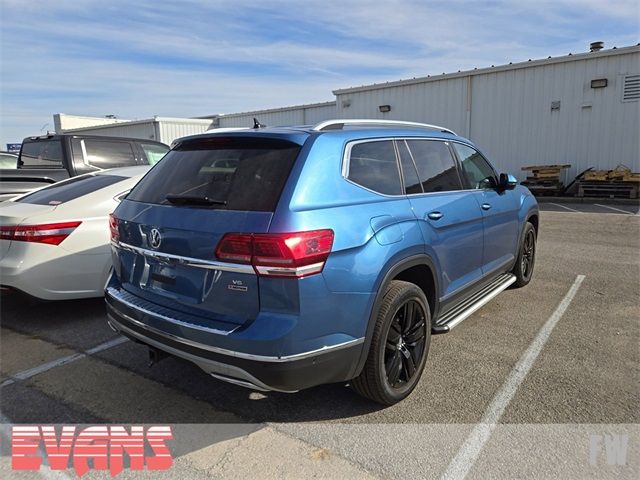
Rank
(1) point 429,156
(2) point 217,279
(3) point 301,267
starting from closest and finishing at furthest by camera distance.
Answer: (3) point 301,267 → (2) point 217,279 → (1) point 429,156

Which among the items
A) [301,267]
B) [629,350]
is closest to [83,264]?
[301,267]

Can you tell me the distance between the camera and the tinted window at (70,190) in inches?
185

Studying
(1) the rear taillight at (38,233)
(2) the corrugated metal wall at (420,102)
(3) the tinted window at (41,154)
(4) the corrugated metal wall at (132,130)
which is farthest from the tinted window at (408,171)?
(4) the corrugated metal wall at (132,130)

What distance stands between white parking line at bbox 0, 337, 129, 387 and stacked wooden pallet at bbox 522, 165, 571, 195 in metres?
14.3

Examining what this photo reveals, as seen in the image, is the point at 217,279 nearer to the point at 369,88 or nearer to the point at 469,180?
the point at 469,180

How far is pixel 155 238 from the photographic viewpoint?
2.84 meters

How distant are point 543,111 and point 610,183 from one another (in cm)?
322

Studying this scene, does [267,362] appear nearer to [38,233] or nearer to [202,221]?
[202,221]

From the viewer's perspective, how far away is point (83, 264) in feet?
14.6

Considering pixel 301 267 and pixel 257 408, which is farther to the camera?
pixel 257 408

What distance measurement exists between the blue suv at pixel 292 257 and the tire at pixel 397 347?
1 cm

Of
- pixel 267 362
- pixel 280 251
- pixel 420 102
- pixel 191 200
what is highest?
pixel 420 102

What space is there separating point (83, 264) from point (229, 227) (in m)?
2.61

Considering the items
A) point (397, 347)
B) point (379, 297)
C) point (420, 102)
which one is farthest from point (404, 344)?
point (420, 102)
